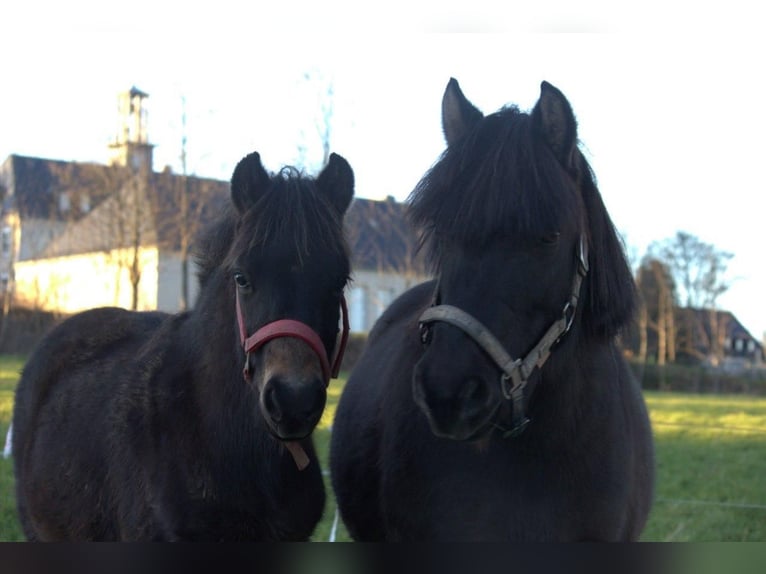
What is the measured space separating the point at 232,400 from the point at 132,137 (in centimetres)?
2578

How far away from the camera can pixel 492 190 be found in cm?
295

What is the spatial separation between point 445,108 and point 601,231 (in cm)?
75

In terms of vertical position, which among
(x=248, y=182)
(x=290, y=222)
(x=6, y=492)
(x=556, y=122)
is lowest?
(x=6, y=492)

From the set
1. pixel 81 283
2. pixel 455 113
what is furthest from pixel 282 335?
pixel 81 283

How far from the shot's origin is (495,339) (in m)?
2.79

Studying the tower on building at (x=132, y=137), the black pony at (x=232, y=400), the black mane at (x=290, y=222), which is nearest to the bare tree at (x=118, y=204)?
the tower on building at (x=132, y=137)

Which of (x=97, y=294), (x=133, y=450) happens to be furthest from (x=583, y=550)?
(x=97, y=294)

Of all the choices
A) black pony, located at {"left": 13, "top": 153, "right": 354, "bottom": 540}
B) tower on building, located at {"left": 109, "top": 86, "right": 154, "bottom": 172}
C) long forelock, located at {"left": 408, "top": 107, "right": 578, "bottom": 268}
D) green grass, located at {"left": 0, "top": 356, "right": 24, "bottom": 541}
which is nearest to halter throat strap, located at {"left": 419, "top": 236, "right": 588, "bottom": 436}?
long forelock, located at {"left": 408, "top": 107, "right": 578, "bottom": 268}

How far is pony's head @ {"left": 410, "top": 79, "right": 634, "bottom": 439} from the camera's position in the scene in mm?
2752

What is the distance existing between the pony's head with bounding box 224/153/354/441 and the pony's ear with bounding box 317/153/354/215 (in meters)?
0.02

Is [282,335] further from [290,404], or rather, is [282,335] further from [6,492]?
[6,492]

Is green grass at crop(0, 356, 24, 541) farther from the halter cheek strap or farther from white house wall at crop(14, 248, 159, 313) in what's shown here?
white house wall at crop(14, 248, 159, 313)

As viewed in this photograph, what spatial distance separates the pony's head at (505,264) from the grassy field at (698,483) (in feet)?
7.86

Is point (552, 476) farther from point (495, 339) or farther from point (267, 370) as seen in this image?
point (267, 370)
